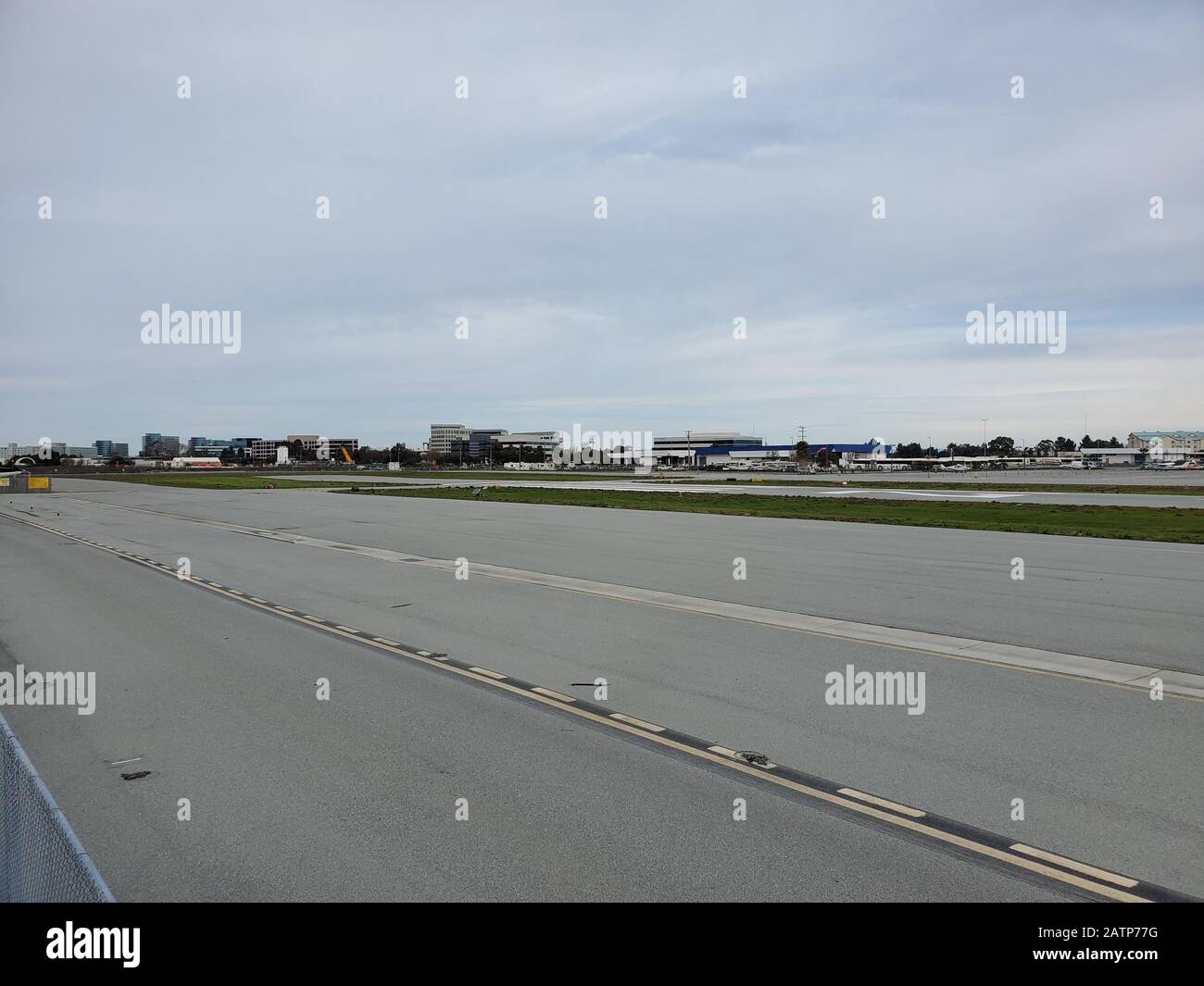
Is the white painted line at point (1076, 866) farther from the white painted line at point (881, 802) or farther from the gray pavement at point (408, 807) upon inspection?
the white painted line at point (881, 802)

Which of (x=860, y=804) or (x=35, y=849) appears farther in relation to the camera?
(x=860, y=804)

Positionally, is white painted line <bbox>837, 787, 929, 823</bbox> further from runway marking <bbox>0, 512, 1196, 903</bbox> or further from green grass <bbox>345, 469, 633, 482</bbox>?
green grass <bbox>345, 469, 633, 482</bbox>

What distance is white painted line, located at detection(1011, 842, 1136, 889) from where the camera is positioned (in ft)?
16.3

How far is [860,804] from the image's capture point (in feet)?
20.3

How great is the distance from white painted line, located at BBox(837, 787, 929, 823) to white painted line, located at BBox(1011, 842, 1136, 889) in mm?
678

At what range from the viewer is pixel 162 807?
20.6ft

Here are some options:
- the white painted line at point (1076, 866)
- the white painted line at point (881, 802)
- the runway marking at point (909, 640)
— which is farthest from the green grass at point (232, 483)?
the white painted line at point (1076, 866)

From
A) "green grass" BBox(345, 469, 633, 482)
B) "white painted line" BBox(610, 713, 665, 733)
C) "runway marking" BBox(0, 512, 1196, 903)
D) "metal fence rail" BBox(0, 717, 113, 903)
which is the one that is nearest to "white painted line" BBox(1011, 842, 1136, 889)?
"runway marking" BBox(0, 512, 1196, 903)

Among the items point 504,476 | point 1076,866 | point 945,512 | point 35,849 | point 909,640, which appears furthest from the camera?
point 504,476

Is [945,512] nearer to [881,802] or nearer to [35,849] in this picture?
[881,802]

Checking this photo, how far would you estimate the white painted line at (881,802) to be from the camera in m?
5.99

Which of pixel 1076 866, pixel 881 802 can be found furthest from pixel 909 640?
pixel 1076 866

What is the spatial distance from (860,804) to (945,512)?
3301 cm
